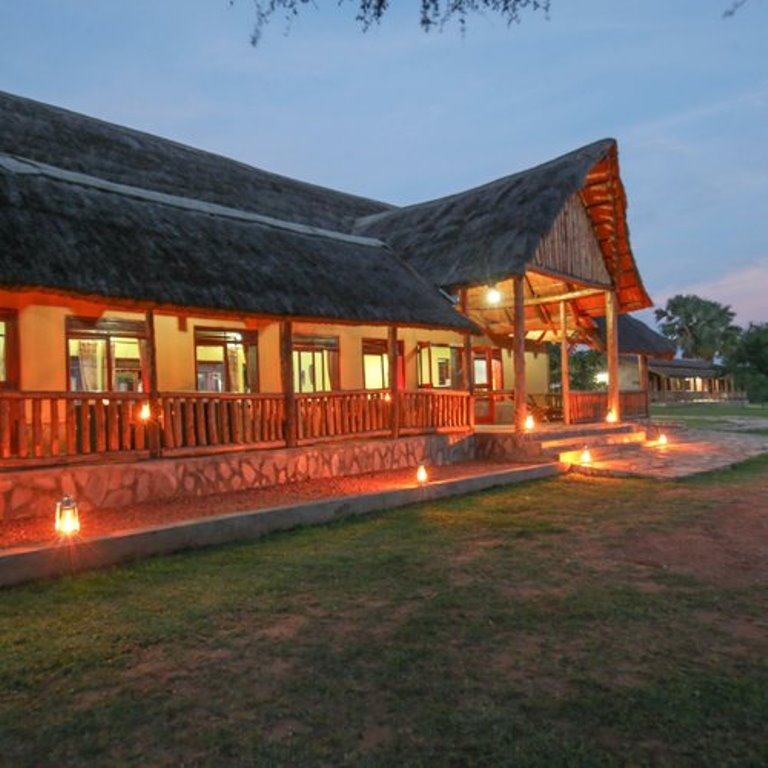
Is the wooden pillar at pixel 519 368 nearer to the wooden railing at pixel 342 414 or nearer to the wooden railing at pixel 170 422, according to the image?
the wooden railing at pixel 170 422

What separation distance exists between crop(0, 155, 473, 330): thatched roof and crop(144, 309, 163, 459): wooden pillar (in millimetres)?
747

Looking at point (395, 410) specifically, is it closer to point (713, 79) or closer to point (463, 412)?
point (463, 412)

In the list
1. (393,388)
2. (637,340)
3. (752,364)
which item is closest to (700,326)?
(752,364)

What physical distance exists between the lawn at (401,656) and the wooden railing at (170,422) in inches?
112

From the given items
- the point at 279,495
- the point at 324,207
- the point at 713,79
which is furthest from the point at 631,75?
the point at 324,207

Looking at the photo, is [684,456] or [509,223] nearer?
[509,223]

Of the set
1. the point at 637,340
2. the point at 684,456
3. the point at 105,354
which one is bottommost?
the point at 684,456

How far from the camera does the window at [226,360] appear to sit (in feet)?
43.9

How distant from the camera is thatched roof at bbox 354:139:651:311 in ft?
44.0

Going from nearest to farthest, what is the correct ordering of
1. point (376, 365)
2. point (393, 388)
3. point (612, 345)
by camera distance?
1. point (393, 388)
2. point (376, 365)
3. point (612, 345)

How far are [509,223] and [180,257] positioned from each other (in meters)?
7.37

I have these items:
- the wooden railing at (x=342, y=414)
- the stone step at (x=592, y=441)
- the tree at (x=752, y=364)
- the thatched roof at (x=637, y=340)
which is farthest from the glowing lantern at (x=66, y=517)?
the tree at (x=752, y=364)

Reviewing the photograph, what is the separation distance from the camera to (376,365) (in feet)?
55.3

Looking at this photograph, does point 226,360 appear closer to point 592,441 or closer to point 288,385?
point 288,385
